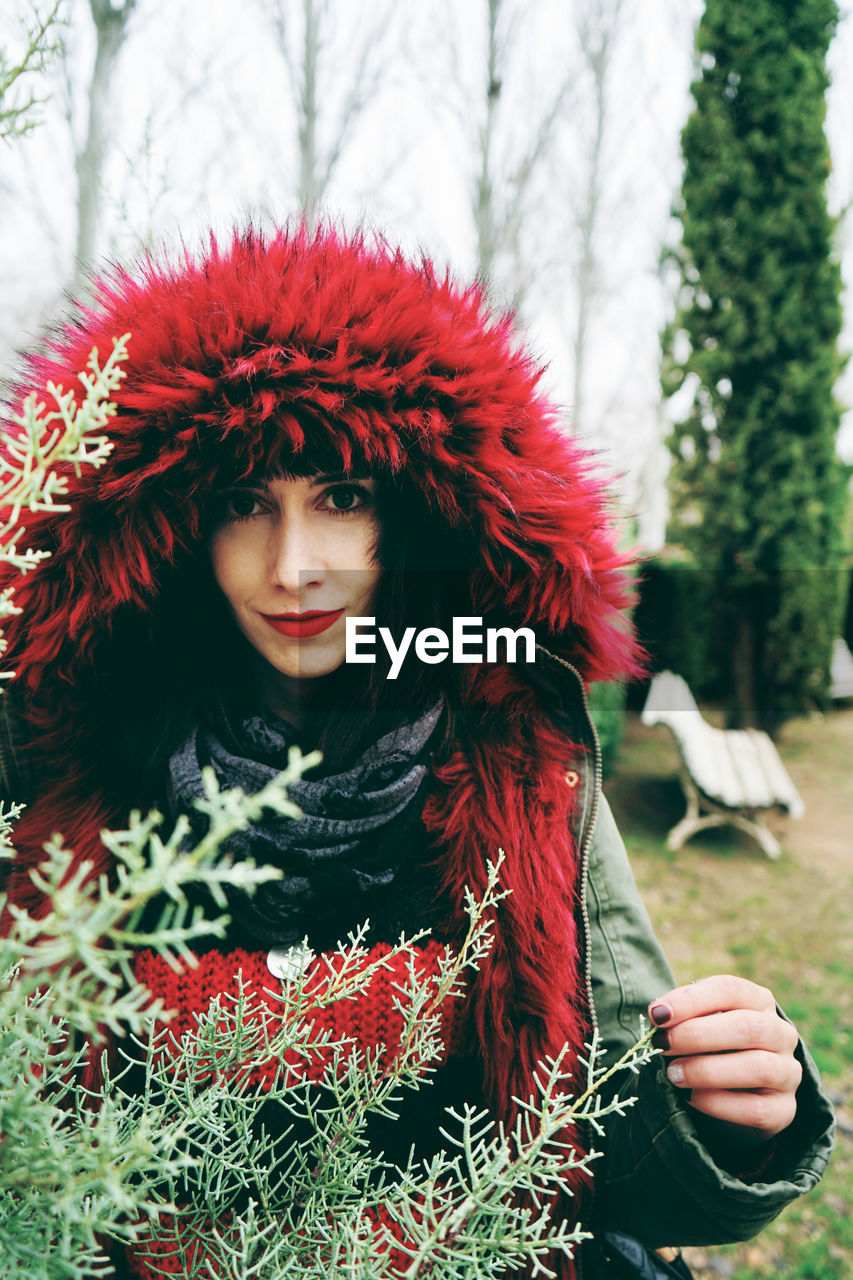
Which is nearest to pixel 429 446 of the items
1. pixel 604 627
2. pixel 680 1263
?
pixel 604 627

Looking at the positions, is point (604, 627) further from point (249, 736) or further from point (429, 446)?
point (249, 736)

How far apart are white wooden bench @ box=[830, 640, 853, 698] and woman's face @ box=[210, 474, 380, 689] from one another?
31.7ft

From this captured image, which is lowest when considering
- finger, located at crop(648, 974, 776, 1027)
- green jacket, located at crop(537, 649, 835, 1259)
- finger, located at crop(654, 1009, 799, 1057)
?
green jacket, located at crop(537, 649, 835, 1259)

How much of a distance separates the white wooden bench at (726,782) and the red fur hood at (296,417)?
427 centimetres

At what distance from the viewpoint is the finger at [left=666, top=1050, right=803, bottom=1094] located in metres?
1.05

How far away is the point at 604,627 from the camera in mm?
1447

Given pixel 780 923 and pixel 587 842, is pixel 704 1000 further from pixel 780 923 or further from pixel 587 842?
pixel 780 923

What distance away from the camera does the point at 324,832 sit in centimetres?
132

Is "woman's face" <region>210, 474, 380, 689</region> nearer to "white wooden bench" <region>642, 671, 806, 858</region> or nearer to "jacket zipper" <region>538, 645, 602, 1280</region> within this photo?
"jacket zipper" <region>538, 645, 602, 1280</region>

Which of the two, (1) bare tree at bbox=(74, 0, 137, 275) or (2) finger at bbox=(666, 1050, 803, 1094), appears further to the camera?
(1) bare tree at bbox=(74, 0, 137, 275)

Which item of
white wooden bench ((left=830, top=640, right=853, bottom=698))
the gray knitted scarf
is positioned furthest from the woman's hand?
white wooden bench ((left=830, top=640, right=853, bottom=698))

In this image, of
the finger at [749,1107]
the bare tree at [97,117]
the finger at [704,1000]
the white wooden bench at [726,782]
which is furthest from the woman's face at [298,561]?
the white wooden bench at [726,782]

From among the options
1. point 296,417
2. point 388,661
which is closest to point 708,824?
point 388,661

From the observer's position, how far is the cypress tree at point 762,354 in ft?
21.0
